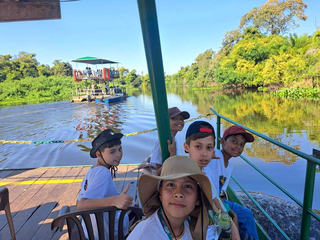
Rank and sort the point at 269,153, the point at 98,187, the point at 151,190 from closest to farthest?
the point at 151,190 < the point at 98,187 < the point at 269,153

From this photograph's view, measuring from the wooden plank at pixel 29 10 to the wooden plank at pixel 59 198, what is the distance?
1.94m

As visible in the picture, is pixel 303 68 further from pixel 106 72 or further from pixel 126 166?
pixel 126 166

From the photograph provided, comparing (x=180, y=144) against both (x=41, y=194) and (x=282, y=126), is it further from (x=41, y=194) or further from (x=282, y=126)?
(x=282, y=126)

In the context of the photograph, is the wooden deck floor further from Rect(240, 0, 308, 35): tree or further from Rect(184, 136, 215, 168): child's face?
Rect(240, 0, 308, 35): tree

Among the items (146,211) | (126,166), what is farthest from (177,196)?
(126,166)

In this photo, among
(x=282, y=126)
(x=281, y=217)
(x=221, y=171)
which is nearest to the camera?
(x=221, y=171)

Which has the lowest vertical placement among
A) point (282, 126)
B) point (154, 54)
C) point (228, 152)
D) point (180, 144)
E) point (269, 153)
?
point (282, 126)

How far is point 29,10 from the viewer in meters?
1.75

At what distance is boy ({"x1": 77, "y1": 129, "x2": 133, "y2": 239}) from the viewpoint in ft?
4.15

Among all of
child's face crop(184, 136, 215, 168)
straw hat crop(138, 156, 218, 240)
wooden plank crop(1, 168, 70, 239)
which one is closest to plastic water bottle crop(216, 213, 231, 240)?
straw hat crop(138, 156, 218, 240)

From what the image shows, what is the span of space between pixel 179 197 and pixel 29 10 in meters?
1.88

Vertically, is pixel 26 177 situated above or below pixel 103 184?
below

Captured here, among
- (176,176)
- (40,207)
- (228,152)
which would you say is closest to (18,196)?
(40,207)

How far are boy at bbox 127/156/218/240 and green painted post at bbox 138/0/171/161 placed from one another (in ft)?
0.75
